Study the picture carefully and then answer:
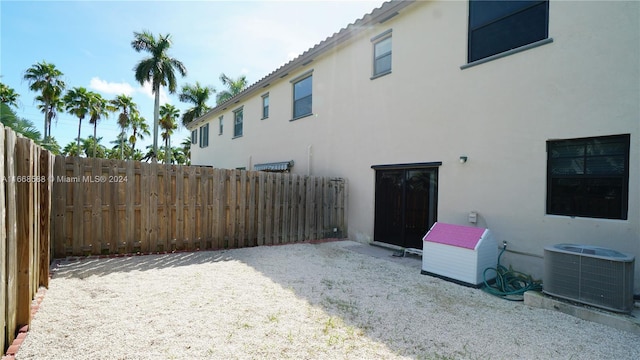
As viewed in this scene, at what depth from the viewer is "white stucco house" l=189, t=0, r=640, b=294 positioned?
14.3ft

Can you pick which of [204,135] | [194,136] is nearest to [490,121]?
[204,135]

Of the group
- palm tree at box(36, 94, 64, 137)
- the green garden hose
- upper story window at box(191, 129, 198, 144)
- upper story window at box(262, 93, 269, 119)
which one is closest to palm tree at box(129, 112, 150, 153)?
palm tree at box(36, 94, 64, 137)

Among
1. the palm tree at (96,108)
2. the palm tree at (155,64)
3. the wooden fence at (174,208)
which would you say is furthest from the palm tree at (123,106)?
the wooden fence at (174,208)

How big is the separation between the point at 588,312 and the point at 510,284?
1246 mm

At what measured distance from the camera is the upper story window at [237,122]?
A: 15.0 metres

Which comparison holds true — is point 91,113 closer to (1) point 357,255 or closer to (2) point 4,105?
(2) point 4,105

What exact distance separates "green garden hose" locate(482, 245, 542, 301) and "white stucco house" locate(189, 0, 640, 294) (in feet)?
0.78

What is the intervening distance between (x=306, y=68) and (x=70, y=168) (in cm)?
750

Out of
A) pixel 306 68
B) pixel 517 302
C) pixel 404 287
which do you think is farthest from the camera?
pixel 306 68

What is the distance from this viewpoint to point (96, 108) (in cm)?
2877

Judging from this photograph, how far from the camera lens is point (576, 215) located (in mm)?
4660

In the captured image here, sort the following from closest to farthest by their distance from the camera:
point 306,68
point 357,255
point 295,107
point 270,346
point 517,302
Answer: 1. point 270,346
2. point 517,302
3. point 357,255
4. point 306,68
5. point 295,107

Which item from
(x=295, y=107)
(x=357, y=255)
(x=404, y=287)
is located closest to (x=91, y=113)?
(x=295, y=107)

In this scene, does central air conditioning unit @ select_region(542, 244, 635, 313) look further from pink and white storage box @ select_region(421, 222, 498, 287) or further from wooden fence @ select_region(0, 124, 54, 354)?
wooden fence @ select_region(0, 124, 54, 354)
